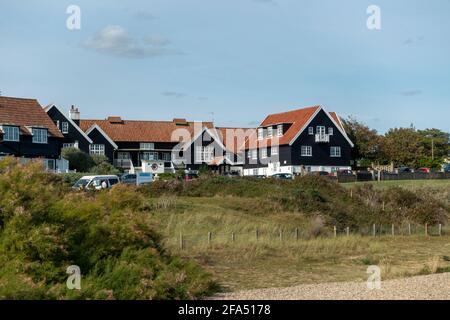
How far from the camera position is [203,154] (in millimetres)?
83750

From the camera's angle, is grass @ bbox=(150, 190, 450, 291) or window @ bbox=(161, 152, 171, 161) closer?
grass @ bbox=(150, 190, 450, 291)

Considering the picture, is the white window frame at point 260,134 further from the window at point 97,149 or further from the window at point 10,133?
the window at point 10,133

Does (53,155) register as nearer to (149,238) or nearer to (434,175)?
(434,175)

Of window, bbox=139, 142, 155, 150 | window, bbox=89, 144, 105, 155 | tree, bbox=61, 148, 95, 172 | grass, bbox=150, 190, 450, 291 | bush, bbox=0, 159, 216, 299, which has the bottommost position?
grass, bbox=150, 190, 450, 291

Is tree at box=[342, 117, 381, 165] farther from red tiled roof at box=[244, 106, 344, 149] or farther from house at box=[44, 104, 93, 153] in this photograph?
house at box=[44, 104, 93, 153]

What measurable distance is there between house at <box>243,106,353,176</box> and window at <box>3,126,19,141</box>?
2922 centimetres

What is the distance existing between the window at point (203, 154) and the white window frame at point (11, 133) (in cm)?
2896

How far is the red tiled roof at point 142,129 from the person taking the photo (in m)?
83.1

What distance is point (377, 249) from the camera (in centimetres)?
2656

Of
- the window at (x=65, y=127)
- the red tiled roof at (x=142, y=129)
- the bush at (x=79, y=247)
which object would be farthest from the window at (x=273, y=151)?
the bush at (x=79, y=247)

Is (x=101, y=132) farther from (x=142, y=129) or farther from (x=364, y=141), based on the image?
(x=364, y=141)

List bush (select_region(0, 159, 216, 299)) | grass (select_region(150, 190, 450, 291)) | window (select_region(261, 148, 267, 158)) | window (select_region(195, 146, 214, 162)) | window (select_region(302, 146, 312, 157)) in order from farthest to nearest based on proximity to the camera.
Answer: window (select_region(195, 146, 214, 162)), window (select_region(261, 148, 267, 158)), window (select_region(302, 146, 312, 157)), grass (select_region(150, 190, 450, 291)), bush (select_region(0, 159, 216, 299))

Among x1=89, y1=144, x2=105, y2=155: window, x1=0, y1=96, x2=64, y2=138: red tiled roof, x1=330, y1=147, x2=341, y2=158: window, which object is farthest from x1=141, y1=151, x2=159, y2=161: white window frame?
x1=0, y1=96, x2=64, y2=138: red tiled roof

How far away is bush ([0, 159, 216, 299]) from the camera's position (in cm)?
1277
